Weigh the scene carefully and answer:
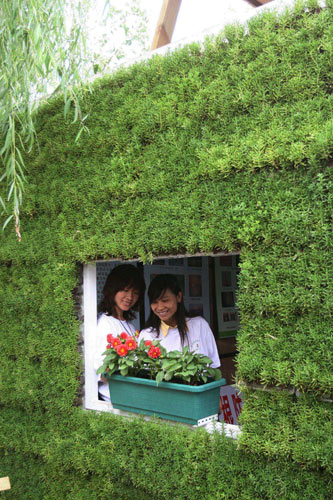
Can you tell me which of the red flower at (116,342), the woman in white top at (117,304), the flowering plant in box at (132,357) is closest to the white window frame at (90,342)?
the woman in white top at (117,304)

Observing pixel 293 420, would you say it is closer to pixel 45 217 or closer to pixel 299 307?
pixel 299 307

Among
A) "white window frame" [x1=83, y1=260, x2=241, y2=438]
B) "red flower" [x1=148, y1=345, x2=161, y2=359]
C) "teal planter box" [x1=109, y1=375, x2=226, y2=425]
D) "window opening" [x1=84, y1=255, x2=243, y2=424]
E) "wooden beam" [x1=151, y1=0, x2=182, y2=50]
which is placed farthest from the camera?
"window opening" [x1=84, y1=255, x2=243, y2=424]

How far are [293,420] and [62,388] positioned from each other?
6.55 ft

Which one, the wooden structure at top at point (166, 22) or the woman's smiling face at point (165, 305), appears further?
the wooden structure at top at point (166, 22)

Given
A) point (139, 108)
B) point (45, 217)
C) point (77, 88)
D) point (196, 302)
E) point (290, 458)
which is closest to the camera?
point (290, 458)

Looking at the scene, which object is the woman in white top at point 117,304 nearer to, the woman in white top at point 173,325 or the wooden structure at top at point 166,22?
the woman in white top at point 173,325

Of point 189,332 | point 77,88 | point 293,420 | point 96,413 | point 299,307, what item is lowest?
point 96,413

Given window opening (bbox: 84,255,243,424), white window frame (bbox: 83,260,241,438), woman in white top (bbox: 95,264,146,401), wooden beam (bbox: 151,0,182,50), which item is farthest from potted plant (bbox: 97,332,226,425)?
wooden beam (bbox: 151,0,182,50)

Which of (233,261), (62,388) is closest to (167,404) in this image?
(62,388)

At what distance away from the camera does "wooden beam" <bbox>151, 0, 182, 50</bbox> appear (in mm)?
4875

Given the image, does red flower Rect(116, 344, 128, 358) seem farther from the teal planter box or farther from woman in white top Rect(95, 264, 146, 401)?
woman in white top Rect(95, 264, 146, 401)

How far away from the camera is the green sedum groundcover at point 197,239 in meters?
2.45

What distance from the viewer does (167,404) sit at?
10.0 ft

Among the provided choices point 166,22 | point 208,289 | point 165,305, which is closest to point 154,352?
point 165,305
